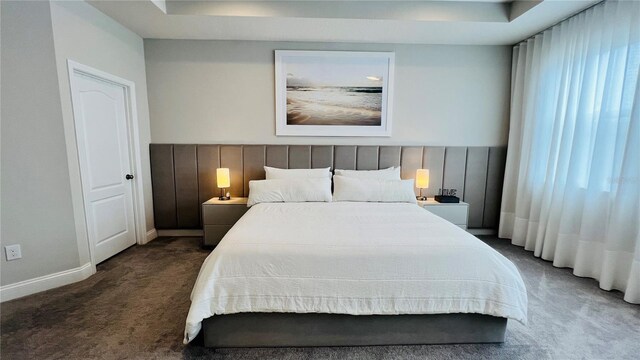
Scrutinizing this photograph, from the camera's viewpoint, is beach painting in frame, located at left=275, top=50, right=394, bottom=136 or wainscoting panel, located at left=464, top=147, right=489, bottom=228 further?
wainscoting panel, located at left=464, top=147, right=489, bottom=228

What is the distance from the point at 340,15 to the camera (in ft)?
9.50

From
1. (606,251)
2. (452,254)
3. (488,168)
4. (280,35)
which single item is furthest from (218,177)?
(606,251)

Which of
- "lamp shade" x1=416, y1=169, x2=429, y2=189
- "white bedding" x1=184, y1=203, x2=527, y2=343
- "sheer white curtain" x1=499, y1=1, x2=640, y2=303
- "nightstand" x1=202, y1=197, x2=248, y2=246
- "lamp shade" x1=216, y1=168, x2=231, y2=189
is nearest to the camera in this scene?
"white bedding" x1=184, y1=203, x2=527, y2=343

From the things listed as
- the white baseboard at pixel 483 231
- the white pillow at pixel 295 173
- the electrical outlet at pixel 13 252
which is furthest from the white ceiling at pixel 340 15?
the white baseboard at pixel 483 231

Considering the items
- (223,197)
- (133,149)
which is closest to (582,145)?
(223,197)

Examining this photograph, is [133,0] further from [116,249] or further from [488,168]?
[488,168]

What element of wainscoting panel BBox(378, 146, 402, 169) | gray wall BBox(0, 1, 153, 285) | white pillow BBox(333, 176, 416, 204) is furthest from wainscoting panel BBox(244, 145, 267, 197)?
gray wall BBox(0, 1, 153, 285)

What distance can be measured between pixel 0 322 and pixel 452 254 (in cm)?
320

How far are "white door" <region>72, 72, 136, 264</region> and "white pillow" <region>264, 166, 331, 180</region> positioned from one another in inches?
67.2

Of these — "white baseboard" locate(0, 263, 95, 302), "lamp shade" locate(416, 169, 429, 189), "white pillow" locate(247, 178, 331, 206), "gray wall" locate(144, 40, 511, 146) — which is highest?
"gray wall" locate(144, 40, 511, 146)

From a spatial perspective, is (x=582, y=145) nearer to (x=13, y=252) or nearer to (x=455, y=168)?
(x=455, y=168)

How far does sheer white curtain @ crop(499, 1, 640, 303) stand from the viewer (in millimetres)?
2336

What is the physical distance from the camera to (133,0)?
8.49ft

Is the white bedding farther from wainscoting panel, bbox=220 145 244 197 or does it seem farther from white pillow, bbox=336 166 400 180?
wainscoting panel, bbox=220 145 244 197
